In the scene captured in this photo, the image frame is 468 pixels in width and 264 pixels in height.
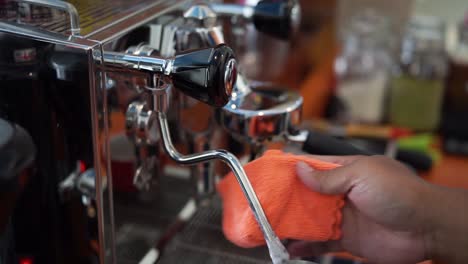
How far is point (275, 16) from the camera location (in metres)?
0.53

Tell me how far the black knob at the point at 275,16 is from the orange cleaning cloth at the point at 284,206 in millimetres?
166

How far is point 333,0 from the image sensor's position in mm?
1138

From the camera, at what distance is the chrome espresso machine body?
37 cm

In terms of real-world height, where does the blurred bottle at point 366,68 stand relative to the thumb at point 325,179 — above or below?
below

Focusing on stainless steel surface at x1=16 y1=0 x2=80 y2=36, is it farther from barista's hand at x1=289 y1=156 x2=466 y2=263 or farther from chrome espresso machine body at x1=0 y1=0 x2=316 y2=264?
barista's hand at x1=289 y1=156 x2=466 y2=263

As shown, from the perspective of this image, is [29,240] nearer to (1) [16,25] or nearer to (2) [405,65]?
(1) [16,25]

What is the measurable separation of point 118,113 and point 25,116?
106mm

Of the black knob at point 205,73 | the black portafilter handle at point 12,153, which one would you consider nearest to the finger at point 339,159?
the black knob at point 205,73

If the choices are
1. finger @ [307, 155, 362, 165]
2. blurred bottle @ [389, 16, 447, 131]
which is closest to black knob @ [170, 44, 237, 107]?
finger @ [307, 155, 362, 165]

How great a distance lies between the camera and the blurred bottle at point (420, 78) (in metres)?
0.98

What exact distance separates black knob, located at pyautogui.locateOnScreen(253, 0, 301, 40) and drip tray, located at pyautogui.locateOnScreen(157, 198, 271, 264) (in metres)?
0.19

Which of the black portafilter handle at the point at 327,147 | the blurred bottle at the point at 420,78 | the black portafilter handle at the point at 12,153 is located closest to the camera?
the black portafilter handle at the point at 12,153

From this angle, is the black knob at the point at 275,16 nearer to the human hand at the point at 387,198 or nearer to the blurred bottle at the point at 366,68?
the human hand at the point at 387,198

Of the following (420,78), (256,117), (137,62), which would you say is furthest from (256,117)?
(420,78)
